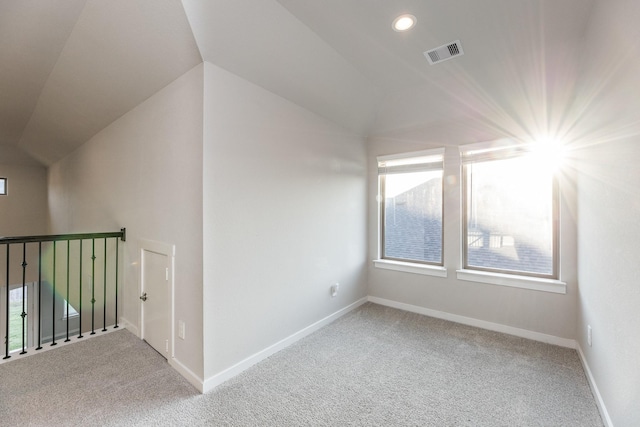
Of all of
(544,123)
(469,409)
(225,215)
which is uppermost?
(544,123)

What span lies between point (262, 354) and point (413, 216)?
249 cm

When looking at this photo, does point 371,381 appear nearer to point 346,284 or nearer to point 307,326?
point 307,326

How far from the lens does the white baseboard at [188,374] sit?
1.96 meters

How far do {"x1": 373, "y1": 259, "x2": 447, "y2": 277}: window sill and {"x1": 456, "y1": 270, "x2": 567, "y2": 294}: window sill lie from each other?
0.69 feet

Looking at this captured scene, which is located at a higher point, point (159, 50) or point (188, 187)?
point (159, 50)

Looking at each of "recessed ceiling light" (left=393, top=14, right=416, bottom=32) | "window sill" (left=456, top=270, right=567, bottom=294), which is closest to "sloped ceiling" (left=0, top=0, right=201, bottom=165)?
"recessed ceiling light" (left=393, top=14, right=416, bottom=32)

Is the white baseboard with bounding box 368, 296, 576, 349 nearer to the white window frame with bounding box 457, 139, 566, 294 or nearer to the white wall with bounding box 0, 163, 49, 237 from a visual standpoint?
the white window frame with bounding box 457, 139, 566, 294

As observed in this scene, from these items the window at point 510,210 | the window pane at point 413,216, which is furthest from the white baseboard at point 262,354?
the window at point 510,210

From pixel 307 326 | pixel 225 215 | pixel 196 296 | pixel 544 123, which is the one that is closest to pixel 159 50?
pixel 225 215

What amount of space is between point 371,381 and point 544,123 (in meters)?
2.98

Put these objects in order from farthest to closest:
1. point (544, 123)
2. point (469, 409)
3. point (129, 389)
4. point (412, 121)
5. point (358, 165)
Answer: point (358, 165), point (412, 121), point (544, 123), point (129, 389), point (469, 409)

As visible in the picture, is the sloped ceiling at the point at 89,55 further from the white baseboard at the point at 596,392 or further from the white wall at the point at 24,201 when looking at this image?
the white baseboard at the point at 596,392

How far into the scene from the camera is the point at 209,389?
1.96 m

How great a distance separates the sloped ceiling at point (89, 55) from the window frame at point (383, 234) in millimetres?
2606
